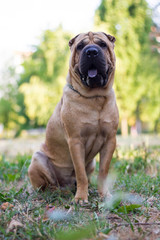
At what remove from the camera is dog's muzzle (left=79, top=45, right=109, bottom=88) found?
2.55 m

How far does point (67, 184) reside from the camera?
315cm

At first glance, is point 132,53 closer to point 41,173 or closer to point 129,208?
point 41,173

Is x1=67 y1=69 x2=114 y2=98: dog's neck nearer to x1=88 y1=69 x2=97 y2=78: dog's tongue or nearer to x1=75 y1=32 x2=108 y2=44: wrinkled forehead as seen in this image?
x1=88 y1=69 x2=97 y2=78: dog's tongue

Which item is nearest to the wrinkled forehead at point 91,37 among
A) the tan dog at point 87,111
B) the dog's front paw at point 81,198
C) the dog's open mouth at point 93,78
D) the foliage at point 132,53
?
the tan dog at point 87,111

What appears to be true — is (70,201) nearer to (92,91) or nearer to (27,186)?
(27,186)

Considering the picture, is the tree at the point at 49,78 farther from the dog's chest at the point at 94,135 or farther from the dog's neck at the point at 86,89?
the dog's chest at the point at 94,135

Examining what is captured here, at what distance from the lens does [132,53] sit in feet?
53.5

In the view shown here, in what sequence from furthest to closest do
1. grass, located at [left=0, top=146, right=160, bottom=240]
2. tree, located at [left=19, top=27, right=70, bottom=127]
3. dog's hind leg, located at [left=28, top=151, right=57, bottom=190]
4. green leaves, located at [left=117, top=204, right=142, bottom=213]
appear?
tree, located at [left=19, top=27, right=70, bottom=127] → dog's hind leg, located at [left=28, top=151, right=57, bottom=190] → green leaves, located at [left=117, top=204, right=142, bottom=213] → grass, located at [left=0, top=146, right=160, bottom=240]

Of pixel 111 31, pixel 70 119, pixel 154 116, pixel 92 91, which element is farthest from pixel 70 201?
pixel 154 116

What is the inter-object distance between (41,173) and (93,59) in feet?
4.58

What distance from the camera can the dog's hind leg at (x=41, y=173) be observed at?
118 inches

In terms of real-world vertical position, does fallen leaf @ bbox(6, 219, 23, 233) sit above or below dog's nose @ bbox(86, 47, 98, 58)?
below

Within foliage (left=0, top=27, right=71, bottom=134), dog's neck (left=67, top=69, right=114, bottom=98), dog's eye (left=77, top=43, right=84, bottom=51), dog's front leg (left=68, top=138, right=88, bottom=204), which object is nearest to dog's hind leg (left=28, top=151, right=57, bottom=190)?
dog's front leg (left=68, top=138, right=88, bottom=204)

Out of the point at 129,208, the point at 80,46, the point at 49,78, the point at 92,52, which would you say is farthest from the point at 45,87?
the point at 129,208
